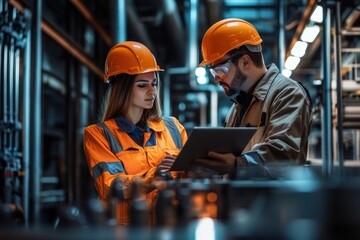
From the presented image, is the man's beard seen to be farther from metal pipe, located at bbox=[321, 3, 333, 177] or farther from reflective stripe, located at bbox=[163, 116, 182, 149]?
metal pipe, located at bbox=[321, 3, 333, 177]

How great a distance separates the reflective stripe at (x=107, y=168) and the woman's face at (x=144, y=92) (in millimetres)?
410

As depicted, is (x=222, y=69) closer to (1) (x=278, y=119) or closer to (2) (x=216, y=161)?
(1) (x=278, y=119)

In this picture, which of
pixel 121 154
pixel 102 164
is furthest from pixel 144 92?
pixel 102 164

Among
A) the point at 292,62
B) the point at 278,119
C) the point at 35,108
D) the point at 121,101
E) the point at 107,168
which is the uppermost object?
the point at 292,62

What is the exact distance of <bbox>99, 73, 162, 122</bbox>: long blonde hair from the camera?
10.9 ft

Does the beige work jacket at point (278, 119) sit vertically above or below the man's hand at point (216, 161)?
above

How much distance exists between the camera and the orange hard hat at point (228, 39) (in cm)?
354

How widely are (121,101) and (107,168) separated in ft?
1.58

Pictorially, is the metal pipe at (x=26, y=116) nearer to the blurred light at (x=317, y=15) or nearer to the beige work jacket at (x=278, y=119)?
the blurred light at (x=317, y=15)

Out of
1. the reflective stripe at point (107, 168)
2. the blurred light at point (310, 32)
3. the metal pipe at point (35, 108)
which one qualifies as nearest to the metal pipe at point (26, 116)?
the metal pipe at point (35, 108)

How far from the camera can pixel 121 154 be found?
3090 millimetres

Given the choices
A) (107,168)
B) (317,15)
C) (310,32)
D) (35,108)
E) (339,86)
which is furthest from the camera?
(310,32)

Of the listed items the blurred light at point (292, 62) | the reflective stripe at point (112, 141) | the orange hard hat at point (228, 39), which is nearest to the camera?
the reflective stripe at point (112, 141)

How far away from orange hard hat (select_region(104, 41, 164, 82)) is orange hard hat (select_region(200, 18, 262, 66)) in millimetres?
339
